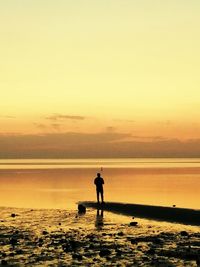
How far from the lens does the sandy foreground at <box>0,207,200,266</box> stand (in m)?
19.7

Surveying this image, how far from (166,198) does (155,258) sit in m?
43.8

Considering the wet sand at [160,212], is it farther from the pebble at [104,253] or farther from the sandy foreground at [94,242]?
the pebble at [104,253]

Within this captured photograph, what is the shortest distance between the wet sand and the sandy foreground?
1.73 m

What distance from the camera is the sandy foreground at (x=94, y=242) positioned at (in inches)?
777

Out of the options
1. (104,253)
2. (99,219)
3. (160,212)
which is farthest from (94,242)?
(160,212)

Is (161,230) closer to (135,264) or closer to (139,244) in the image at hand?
(139,244)

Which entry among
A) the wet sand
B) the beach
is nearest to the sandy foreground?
the beach

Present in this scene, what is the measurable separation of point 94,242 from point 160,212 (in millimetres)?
14609

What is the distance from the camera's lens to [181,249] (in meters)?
22.2

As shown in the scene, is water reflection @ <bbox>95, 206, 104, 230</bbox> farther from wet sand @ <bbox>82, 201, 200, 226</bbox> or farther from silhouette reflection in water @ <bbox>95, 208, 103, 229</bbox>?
wet sand @ <bbox>82, 201, 200, 226</bbox>

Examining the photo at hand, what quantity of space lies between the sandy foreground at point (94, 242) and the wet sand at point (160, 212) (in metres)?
1.73

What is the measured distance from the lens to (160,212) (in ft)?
125

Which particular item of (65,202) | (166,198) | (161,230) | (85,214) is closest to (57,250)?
(161,230)

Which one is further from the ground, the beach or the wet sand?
the wet sand
